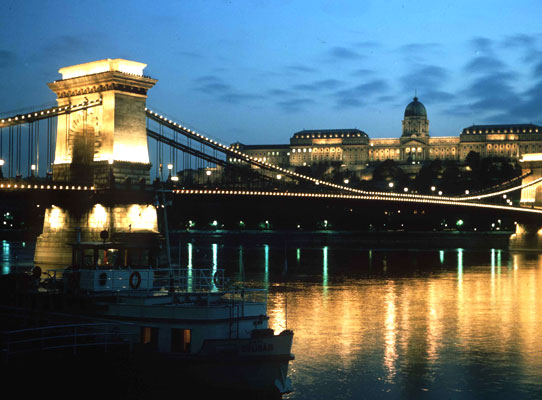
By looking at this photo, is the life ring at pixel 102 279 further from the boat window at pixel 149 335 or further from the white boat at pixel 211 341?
the boat window at pixel 149 335

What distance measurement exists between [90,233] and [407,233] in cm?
8362

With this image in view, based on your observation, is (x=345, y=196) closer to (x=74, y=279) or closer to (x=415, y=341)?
(x=415, y=341)

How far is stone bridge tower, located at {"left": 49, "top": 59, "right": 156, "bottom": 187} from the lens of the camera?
57.0 meters

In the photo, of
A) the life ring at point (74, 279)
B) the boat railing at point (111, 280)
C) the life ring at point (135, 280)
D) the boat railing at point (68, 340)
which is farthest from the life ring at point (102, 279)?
the boat railing at point (68, 340)

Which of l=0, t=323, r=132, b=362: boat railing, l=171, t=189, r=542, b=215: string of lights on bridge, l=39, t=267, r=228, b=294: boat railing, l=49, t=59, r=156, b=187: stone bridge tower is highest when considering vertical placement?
l=49, t=59, r=156, b=187: stone bridge tower

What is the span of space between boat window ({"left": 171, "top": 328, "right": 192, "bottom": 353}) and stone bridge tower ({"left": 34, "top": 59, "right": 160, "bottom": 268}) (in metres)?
35.1

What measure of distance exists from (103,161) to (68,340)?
122ft

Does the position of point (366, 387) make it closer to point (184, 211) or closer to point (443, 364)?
point (443, 364)

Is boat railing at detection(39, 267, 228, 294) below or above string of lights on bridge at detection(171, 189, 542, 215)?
below

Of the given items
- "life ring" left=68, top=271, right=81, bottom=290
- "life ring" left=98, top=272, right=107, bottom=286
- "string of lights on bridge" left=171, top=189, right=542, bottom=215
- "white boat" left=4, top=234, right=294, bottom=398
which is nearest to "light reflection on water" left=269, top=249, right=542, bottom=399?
"white boat" left=4, top=234, right=294, bottom=398

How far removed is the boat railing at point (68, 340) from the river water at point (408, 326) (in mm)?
5080

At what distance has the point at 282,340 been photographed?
20.5m

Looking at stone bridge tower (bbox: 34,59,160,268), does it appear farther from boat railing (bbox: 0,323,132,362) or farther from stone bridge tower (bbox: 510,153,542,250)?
stone bridge tower (bbox: 510,153,542,250)

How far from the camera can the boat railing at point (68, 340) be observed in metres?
19.3
